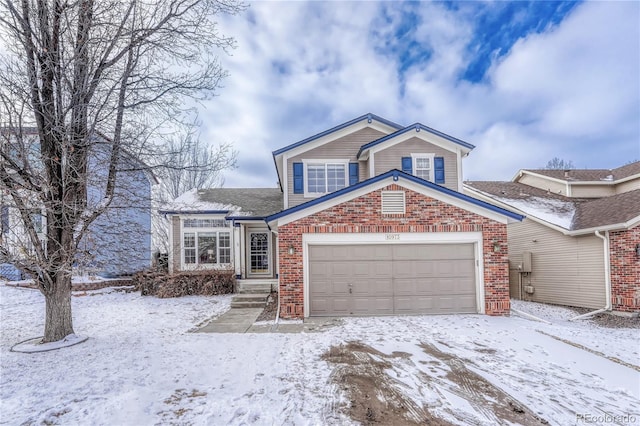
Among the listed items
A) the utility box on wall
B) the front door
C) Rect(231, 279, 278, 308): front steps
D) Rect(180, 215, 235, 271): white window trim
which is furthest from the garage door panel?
the utility box on wall

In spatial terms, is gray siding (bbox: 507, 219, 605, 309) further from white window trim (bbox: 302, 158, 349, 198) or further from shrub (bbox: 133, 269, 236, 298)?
shrub (bbox: 133, 269, 236, 298)

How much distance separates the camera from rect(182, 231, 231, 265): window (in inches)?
555

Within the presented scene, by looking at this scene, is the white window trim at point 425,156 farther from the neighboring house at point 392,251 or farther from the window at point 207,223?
the window at point 207,223

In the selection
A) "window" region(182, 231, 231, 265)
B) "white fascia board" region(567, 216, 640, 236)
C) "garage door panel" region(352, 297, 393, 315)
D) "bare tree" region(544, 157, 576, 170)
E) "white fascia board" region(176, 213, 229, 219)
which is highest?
"bare tree" region(544, 157, 576, 170)

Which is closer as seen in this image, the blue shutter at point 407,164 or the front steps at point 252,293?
the front steps at point 252,293

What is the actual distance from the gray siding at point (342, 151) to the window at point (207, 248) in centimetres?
416

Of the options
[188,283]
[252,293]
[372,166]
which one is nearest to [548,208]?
[372,166]

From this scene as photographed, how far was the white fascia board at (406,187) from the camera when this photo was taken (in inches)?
362

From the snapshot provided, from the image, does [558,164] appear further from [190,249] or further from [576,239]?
[190,249]

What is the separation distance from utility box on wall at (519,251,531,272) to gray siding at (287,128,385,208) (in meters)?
7.68

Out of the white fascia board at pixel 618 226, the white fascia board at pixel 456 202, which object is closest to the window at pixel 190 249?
the white fascia board at pixel 456 202

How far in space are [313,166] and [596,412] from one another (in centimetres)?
1021

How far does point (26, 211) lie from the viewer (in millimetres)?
5969

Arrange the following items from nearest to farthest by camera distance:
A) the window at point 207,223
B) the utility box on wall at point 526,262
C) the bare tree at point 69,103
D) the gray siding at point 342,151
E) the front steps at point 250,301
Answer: the bare tree at point 69,103, the front steps at point 250,301, the gray siding at point 342,151, the utility box on wall at point 526,262, the window at point 207,223
